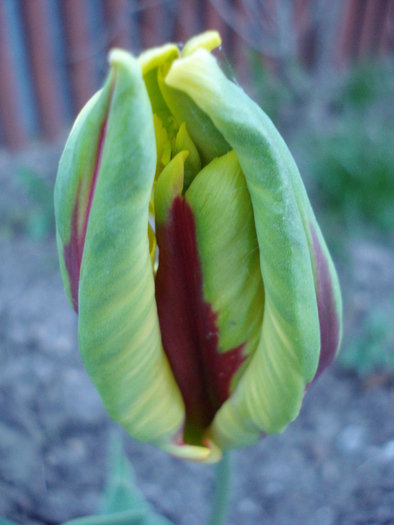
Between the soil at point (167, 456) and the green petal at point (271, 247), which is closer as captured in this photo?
the green petal at point (271, 247)

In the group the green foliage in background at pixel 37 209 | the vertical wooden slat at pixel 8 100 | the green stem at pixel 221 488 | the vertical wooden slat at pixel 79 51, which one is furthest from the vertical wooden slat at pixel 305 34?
the green stem at pixel 221 488

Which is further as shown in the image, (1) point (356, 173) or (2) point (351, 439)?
(1) point (356, 173)

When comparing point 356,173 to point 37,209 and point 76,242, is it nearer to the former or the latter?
point 37,209

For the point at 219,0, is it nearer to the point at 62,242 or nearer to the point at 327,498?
the point at 327,498

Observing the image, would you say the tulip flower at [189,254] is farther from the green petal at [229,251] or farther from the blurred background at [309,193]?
the blurred background at [309,193]

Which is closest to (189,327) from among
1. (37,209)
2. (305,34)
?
(37,209)
